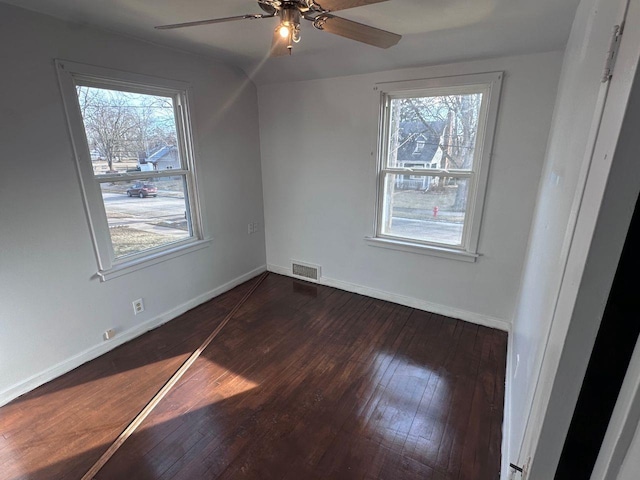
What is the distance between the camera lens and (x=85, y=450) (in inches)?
67.4

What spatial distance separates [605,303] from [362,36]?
5.53 feet

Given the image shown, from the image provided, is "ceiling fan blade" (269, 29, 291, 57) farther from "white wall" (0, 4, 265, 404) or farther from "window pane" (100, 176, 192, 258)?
"window pane" (100, 176, 192, 258)

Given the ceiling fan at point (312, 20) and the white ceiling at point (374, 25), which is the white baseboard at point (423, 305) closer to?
the white ceiling at point (374, 25)

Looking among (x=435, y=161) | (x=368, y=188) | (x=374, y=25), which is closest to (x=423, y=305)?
(x=368, y=188)

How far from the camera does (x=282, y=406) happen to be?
2.00 m

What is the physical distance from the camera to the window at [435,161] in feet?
8.55

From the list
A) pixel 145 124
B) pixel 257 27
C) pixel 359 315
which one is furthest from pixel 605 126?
pixel 145 124

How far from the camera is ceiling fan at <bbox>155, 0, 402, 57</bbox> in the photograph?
4.63ft

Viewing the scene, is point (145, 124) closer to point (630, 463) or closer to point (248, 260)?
point (248, 260)

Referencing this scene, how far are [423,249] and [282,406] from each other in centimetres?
189

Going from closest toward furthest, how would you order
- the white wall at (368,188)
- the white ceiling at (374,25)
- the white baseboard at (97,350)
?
1. the white ceiling at (374,25)
2. the white baseboard at (97,350)
3. the white wall at (368,188)

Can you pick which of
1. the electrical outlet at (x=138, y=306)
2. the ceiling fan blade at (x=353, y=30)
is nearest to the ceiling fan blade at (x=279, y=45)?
the ceiling fan blade at (x=353, y=30)

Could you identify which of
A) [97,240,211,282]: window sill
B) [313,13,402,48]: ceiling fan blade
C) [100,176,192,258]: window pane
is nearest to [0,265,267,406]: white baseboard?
[97,240,211,282]: window sill

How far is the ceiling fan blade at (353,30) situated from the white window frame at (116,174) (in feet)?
5.54
